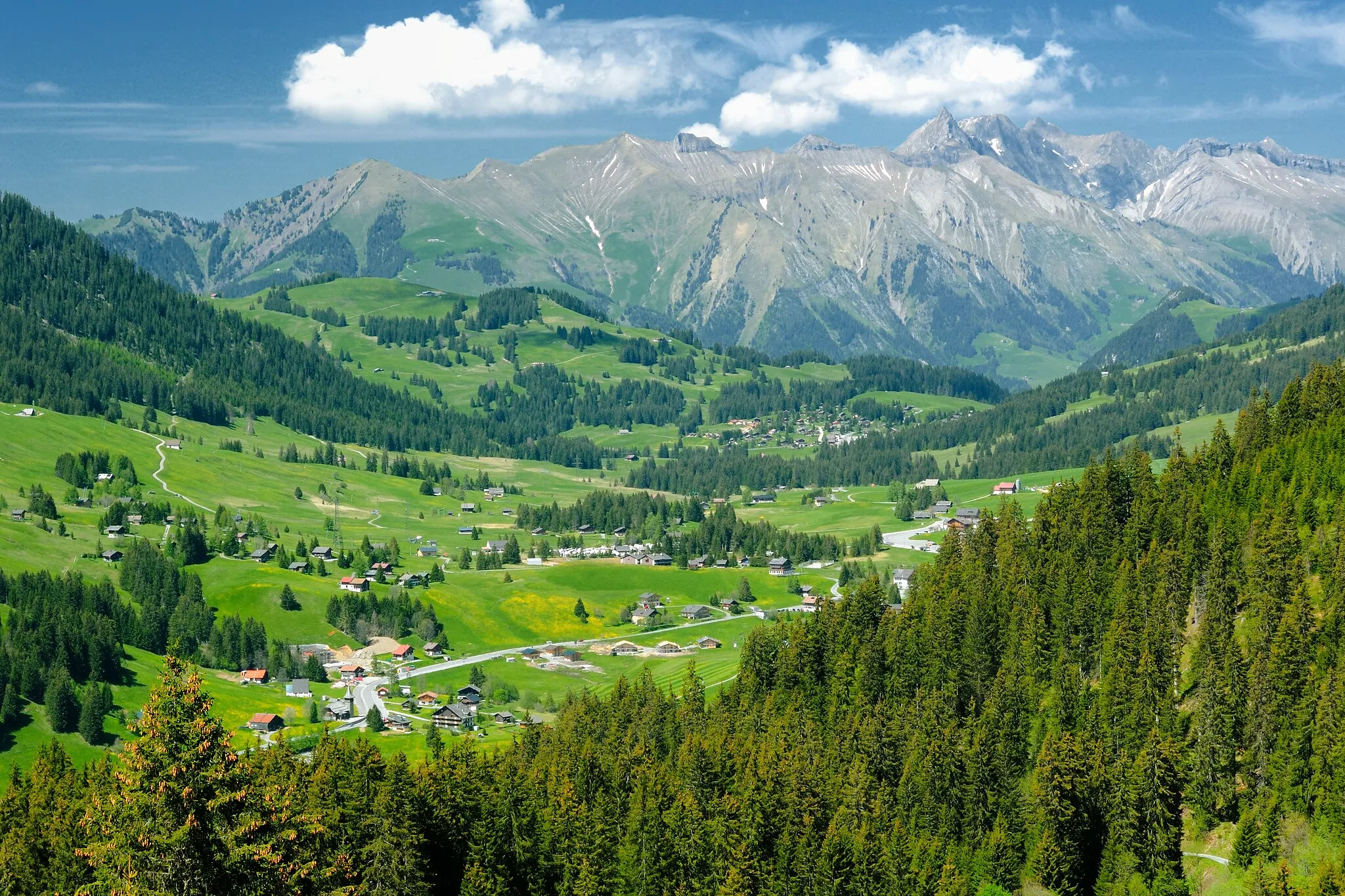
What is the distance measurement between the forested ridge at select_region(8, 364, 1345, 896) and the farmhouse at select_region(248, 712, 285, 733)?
41162mm

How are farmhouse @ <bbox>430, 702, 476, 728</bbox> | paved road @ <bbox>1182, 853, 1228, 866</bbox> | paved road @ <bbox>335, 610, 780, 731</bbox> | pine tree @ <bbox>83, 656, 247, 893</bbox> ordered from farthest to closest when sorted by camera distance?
paved road @ <bbox>335, 610, 780, 731</bbox>
farmhouse @ <bbox>430, 702, 476, 728</bbox>
paved road @ <bbox>1182, 853, 1228, 866</bbox>
pine tree @ <bbox>83, 656, 247, 893</bbox>

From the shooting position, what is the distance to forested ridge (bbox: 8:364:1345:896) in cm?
8619

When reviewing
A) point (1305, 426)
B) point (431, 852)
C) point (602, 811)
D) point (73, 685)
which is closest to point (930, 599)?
point (1305, 426)


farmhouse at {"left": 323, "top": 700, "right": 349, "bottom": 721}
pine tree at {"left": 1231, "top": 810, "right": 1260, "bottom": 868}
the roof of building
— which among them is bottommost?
farmhouse at {"left": 323, "top": 700, "right": 349, "bottom": 721}

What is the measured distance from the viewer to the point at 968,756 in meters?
110

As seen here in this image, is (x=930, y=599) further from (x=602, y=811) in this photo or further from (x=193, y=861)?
(x=193, y=861)

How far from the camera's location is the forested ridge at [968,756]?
3393 inches

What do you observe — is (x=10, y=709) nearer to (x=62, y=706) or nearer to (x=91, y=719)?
(x=62, y=706)

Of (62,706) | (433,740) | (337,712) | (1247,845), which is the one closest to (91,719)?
(62,706)

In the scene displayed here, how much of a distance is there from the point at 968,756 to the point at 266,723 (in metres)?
90.3

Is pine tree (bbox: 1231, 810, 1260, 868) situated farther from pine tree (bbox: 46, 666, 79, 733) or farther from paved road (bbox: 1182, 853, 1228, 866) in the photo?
pine tree (bbox: 46, 666, 79, 733)

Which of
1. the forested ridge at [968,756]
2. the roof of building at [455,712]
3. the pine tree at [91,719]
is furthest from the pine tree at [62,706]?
the roof of building at [455,712]

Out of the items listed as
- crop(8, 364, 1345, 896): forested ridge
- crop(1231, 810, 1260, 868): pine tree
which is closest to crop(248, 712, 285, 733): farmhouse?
crop(8, 364, 1345, 896): forested ridge

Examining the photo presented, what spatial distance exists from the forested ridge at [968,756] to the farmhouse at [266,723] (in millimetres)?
41162
